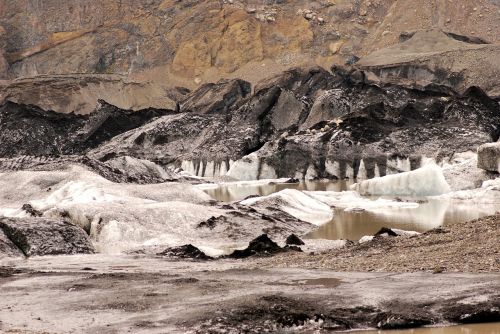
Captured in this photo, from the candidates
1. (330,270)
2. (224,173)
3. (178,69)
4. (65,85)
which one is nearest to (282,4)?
(178,69)

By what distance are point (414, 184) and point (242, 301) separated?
27.0 metres

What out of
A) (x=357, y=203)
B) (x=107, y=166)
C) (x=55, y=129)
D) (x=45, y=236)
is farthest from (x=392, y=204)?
(x=55, y=129)

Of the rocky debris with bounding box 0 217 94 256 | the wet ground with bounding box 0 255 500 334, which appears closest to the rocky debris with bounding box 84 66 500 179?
the rocky debris with bounding box 0 217 94 256

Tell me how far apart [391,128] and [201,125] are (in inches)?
839

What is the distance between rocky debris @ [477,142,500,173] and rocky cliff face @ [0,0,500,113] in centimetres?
9711

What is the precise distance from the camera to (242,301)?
11242mm

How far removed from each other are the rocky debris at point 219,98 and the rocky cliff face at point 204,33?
16484 millimetres

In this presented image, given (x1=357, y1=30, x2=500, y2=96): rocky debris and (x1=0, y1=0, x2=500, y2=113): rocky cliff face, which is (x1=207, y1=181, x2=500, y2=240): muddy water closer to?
(x1=357, y1=30, x2=500, y2=96): rocky debris

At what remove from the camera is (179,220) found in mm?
23516

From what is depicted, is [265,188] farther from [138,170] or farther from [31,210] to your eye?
[31,210]

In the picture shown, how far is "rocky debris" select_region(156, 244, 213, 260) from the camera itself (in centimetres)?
1892

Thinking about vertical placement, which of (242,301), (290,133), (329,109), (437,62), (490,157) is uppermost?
(437,62)

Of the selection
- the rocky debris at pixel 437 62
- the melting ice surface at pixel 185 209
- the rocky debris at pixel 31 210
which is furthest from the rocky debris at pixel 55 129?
the rocky debris at pixel 31 210

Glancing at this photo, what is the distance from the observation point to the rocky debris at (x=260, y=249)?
1884 cm
